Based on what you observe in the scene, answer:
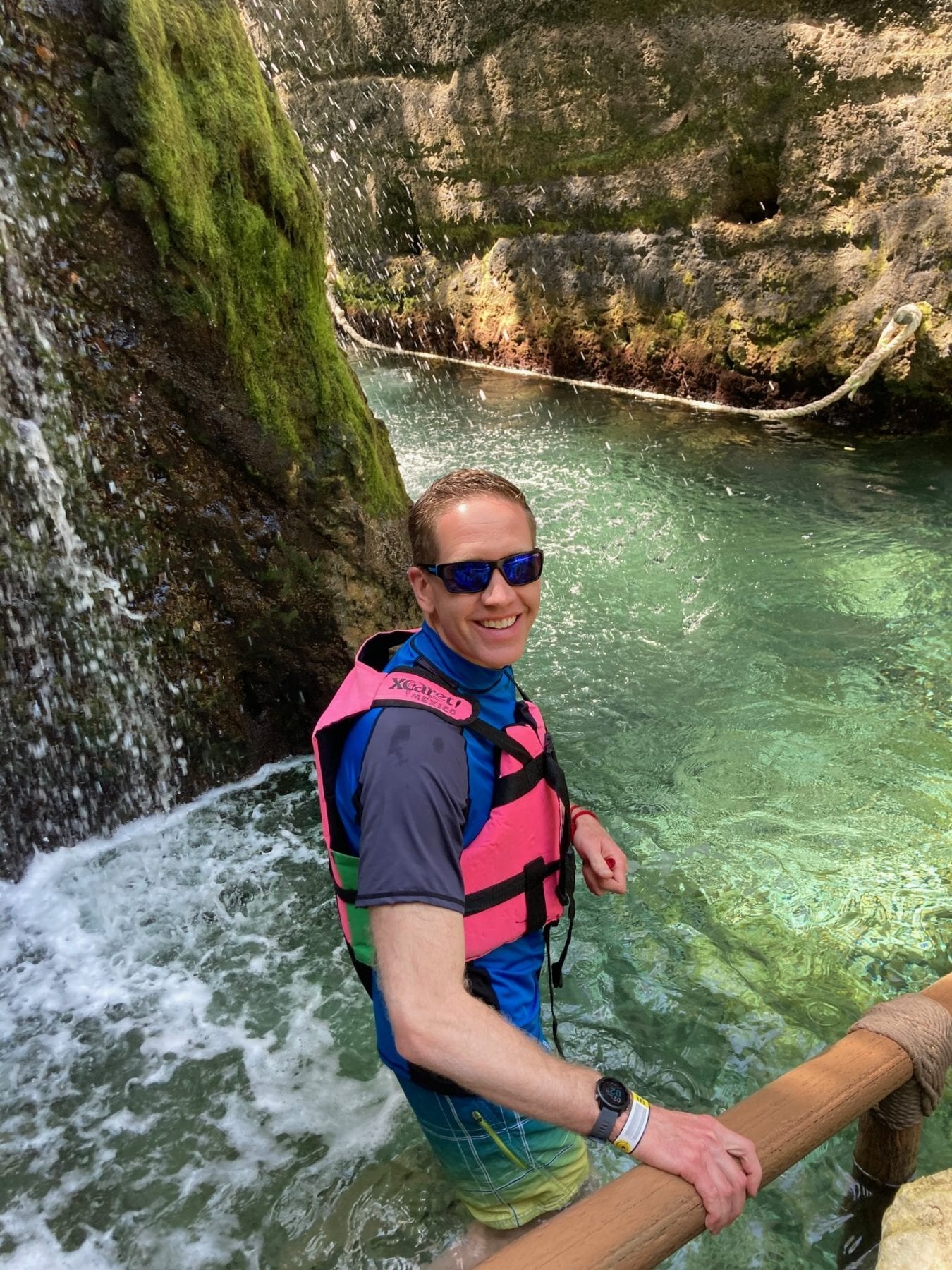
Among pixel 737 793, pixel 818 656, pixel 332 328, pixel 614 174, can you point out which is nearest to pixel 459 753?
pixel 737 793

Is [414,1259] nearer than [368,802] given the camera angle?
No

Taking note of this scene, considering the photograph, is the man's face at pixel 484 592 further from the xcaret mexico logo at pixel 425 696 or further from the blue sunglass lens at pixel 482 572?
the xcaret mexico logo at pixel 425 696

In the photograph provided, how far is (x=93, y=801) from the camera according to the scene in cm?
402

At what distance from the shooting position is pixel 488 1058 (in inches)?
51.3

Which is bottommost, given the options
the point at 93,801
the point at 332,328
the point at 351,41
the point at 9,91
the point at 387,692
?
the point at 93,801

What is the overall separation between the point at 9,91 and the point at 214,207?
→ 0.87 metres

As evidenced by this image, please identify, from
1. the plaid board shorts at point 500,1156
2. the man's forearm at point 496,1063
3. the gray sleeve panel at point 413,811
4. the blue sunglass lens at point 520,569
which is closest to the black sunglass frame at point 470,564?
the blue sunglass lens at point 520,569

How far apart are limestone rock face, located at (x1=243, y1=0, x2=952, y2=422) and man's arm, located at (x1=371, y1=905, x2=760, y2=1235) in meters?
8.37

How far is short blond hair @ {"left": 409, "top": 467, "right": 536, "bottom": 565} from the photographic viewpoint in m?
1.72

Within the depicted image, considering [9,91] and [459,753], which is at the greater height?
[9,91]

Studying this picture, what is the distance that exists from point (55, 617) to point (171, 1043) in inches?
73.1

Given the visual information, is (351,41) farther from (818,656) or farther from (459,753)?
(459,753)

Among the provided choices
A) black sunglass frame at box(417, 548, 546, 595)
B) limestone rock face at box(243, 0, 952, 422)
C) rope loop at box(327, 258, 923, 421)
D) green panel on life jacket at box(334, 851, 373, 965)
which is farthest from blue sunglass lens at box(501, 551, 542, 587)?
limestone rock face at box(243, 0, 952, 422)

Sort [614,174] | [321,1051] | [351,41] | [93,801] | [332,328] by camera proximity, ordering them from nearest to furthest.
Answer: [321,1051]
[93,801]
[332,328]
[614,174]
[351,41]
